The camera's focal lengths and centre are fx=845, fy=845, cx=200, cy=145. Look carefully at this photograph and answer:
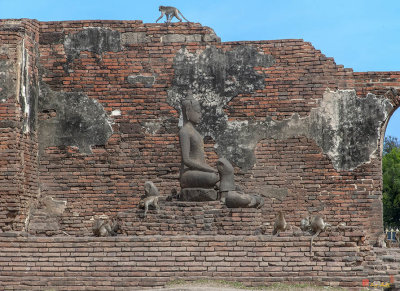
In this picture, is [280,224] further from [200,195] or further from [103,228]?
[103,228]

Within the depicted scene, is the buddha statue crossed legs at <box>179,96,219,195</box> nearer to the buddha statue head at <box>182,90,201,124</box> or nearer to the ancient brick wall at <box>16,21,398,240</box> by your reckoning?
the buddha statue head at <box>182,90,201,124</box>

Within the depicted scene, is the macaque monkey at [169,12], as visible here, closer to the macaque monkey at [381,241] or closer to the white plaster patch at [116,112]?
the white plaster patch at [116,112]

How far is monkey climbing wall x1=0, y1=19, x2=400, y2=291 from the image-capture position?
45.1 ft

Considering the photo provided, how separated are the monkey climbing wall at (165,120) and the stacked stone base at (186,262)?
9.57ft

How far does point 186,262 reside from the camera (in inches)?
410

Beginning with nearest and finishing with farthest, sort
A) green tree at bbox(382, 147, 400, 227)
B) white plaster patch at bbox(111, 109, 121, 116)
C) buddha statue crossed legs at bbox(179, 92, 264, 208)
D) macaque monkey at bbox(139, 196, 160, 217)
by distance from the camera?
macaque monkey at bbox(139, 196, 160, 217)
buddha statue crossed legs at bbox(179, 92, 264, 208)
white plaster patch at bbox(111, 109, 121, 116)
green tree at bbox(382, 147, 400, 227)

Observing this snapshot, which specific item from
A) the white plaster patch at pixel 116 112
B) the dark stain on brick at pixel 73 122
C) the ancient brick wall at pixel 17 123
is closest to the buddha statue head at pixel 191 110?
the white plaster patch at pixel 116 112

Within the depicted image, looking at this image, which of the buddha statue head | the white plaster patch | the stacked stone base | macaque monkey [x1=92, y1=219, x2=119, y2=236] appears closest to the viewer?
the stacked stone base

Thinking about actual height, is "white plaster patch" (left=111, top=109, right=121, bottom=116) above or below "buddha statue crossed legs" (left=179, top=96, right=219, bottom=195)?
above

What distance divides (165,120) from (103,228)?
3.31 m

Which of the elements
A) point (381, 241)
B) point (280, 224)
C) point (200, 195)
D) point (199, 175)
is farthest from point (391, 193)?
point (280, 224)

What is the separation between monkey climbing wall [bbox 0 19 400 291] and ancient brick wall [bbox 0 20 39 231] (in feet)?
0.06

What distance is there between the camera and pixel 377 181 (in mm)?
13750

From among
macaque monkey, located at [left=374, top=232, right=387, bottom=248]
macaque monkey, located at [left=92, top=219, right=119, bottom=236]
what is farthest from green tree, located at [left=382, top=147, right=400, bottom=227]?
macaque monkey, located at [left=92, top=219, right=119, bottom=236]
